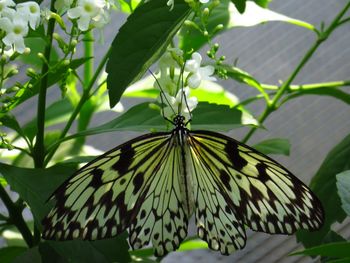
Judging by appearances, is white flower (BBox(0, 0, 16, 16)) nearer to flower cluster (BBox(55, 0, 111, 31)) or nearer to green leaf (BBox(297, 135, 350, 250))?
flower cluster (BBox(55, 0, 111, 31))

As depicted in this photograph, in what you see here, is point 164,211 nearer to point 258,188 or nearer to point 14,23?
point 258,188

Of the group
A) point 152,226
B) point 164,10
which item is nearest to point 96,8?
point 164,10

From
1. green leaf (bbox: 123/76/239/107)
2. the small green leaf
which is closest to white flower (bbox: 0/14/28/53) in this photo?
the small green leaf

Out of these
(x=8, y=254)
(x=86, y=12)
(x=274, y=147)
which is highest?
(x=86, y=12)

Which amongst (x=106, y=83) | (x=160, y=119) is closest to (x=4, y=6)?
(x=106, y=83)

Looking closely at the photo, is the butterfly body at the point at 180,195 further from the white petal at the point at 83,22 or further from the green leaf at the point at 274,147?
the green leaf at the point at 274,147

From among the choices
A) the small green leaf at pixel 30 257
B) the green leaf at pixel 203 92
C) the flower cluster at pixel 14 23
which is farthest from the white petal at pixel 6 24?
the green leaf at pixel 203 92
